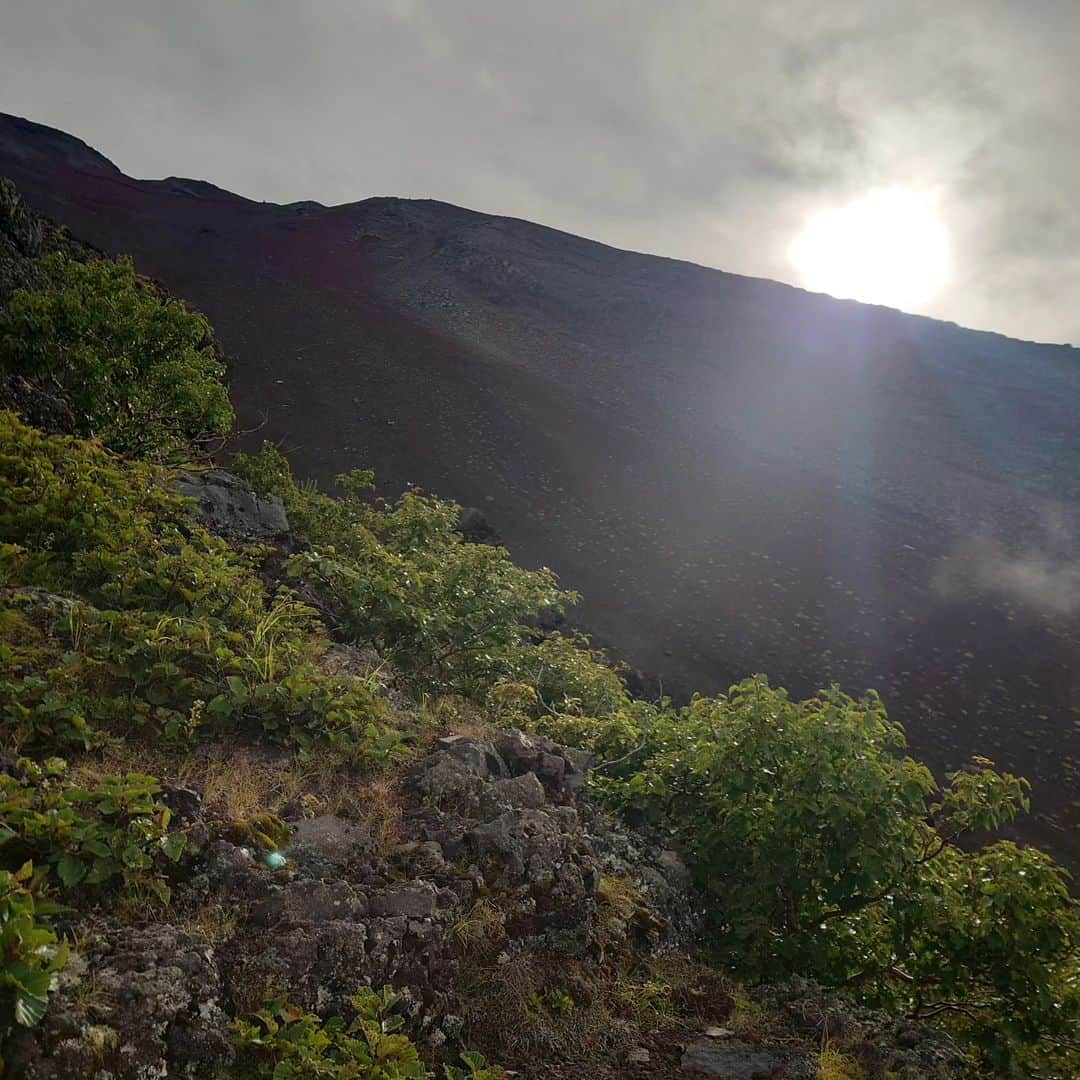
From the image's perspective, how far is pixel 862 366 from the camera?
104 ft

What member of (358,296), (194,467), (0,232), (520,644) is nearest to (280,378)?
(358,296)

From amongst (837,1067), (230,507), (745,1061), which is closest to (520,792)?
(745,1061)

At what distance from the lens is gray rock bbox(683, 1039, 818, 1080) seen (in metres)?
3.22

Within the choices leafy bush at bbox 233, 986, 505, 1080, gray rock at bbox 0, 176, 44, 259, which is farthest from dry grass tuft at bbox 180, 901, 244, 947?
gray rock at bbox 0, 176, 44, 259

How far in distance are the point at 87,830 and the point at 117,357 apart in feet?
23.1

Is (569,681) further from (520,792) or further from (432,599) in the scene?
(520,792)

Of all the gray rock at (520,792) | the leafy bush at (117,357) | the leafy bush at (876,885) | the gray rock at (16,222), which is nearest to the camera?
the leafy bush at (876,885)

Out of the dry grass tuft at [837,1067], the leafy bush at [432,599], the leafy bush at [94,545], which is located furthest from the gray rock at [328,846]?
the dry grass tuft at [837,1067]

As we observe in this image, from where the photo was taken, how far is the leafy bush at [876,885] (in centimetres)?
376

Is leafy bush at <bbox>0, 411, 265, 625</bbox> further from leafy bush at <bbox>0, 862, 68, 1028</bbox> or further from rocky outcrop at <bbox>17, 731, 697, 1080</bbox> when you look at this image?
leafy bush at <bbox>0, 862, 68, 1028</bbox>

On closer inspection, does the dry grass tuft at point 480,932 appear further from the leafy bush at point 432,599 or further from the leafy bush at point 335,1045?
the leafy bush at point 432,599

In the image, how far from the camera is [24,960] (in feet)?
6.46

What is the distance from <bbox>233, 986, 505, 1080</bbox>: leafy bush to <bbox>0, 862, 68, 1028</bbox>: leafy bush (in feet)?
2.20

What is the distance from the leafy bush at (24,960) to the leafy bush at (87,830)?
364mm
